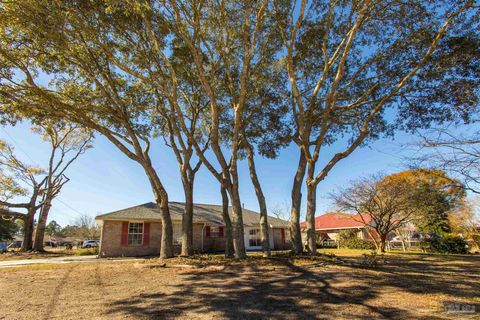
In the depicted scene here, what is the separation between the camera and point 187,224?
1341 centimetres

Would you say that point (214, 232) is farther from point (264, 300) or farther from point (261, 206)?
point (264, 300)

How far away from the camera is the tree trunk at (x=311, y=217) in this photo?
1132cm

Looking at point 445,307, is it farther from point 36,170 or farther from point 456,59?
point 36,170

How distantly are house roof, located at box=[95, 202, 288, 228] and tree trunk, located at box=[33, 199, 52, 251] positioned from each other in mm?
9084

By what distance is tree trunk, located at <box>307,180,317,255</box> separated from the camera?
11.3 meters

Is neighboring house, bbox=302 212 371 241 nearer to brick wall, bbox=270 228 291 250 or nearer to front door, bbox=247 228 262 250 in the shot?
brick wall, bbox=270 228 291 250

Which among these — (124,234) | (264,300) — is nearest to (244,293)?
(264,300)

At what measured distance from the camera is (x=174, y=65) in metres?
12.0

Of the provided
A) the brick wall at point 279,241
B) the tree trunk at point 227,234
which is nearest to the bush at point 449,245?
the brick wall at point 279,241

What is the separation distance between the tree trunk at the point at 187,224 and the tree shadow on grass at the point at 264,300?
5.22 meters

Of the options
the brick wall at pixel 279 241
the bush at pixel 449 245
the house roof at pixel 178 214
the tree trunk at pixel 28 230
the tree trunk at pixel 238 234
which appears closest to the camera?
the tree trunk at pixel 238 234

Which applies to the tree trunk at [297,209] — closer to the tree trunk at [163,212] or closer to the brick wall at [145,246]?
the tree trunk at [163,212]

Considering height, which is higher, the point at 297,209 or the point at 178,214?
the point at 178,214

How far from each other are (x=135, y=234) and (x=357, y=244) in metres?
17.8
